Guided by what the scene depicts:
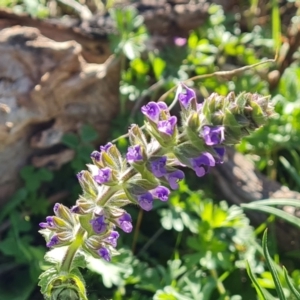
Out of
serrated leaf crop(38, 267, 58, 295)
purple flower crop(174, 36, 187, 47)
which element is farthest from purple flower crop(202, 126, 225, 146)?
purple flower crop(174, 36, 187, 47)

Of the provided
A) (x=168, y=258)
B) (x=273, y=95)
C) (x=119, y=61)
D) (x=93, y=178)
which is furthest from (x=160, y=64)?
(x=93, y=178)

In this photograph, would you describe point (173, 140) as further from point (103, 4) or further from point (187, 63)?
point (103, 4)

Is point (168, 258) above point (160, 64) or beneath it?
beneath

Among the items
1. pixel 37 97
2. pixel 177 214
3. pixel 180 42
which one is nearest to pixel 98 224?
pixel 177 214

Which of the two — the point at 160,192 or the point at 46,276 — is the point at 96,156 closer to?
the point at 160,192

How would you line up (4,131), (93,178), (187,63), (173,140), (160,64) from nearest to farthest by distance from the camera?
(173,140) < (93,178) < (4,131) < (160,64) < (187,63)

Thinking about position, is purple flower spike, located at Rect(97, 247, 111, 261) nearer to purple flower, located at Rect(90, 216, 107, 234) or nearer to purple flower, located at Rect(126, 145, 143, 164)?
purple flower, located at Rect(90, 216, 107, 234)

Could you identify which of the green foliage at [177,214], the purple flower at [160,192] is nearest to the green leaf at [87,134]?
the green foliage at [177,214]
